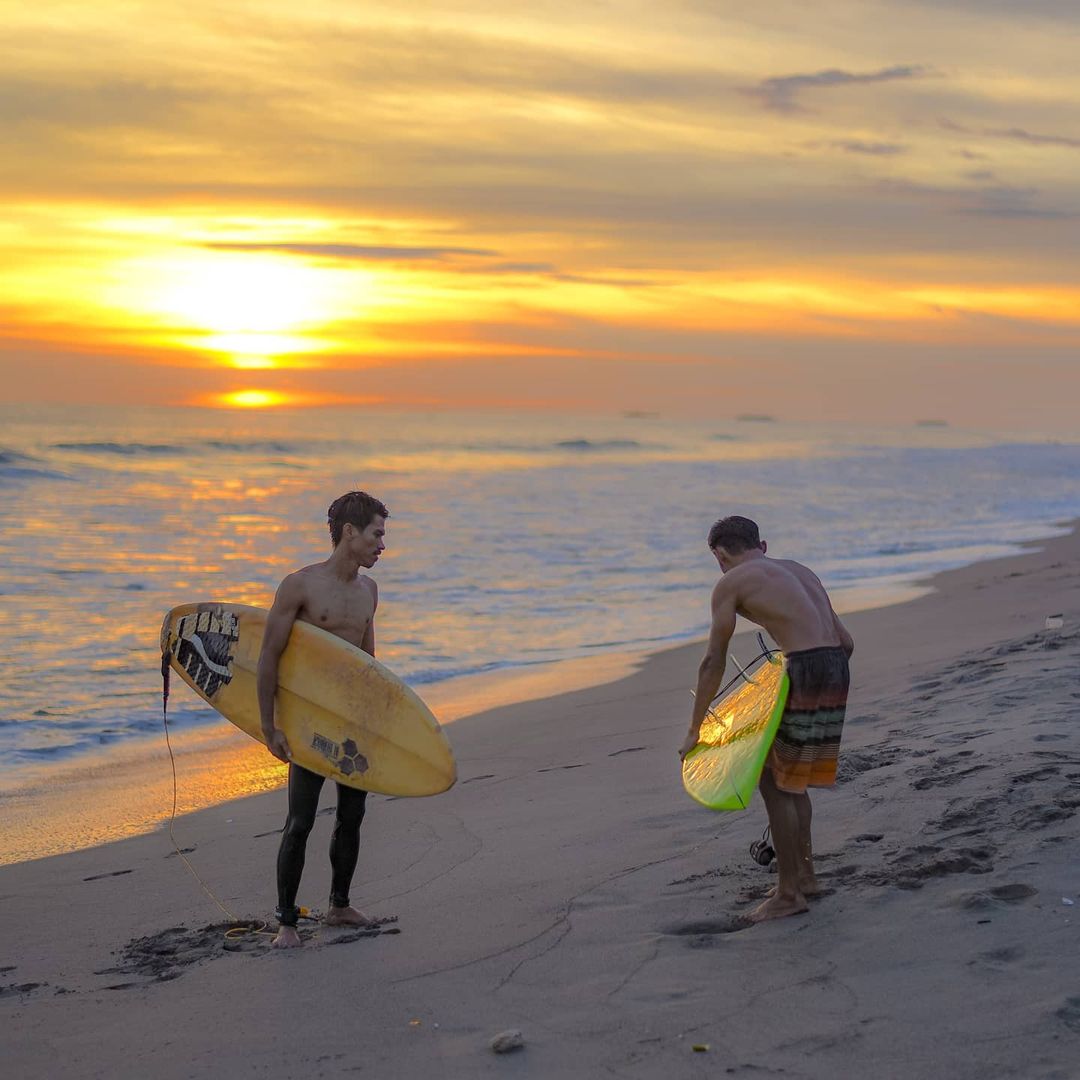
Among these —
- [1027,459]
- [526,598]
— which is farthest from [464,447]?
[526,598]

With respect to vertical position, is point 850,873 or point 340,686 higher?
point 340,686

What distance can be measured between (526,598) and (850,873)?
11.0m

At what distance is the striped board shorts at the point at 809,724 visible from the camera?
4.39m

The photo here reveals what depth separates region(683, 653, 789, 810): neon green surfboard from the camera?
4.34 metres

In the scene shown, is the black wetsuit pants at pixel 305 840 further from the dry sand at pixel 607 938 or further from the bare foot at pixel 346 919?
the dry sand at pixel 607 938

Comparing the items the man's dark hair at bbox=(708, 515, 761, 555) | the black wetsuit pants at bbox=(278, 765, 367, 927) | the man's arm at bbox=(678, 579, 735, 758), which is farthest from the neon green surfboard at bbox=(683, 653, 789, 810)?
the black wetsuit pants at bbox=(278, 765, 367, 927)

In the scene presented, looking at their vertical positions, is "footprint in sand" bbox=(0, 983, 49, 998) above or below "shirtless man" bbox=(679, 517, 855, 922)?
below

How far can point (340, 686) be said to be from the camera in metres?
4.91

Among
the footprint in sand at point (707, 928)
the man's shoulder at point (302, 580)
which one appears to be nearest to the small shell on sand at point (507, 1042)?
the footprint in sand at point (707, 928)

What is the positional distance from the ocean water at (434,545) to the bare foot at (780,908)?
528cm

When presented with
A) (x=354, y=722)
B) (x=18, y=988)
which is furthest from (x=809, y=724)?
(x=18, y=988)

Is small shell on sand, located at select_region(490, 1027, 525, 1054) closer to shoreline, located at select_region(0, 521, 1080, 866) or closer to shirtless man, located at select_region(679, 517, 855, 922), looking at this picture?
shirtless man, located at select_region(679, 517, 855, 922)

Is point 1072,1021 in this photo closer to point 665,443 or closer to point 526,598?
point 526,598

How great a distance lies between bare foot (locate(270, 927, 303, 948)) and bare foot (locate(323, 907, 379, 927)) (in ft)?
0.54
